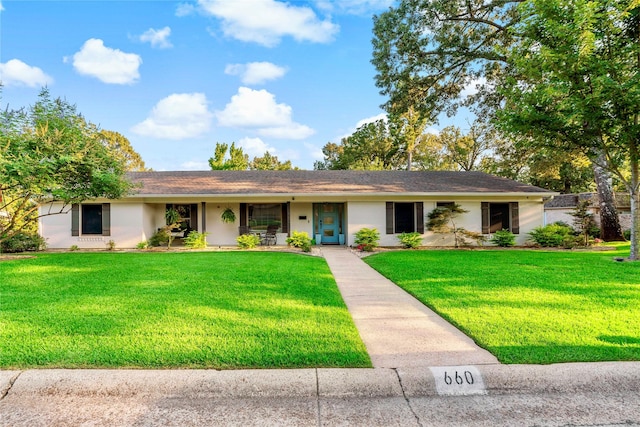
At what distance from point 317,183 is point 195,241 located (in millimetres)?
6014

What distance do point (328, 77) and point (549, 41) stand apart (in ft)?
22.4

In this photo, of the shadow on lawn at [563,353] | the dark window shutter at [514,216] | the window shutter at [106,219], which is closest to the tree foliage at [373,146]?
the dark window shutter at [514,216]

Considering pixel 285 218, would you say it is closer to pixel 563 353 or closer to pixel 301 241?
pixel 301 241

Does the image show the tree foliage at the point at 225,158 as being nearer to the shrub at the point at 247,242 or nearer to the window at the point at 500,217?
the shrub at the point at 247,242

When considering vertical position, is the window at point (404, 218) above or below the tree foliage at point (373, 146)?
below

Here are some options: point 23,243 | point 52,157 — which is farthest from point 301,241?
point 23,243

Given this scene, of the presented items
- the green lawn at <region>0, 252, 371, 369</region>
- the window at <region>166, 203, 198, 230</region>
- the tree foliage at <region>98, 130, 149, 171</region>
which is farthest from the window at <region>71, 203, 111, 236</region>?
the tree foliage at <region>98, 130, 149, 171</region>

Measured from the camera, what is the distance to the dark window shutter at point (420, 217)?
14586mm

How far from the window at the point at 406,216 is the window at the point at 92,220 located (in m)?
12.0

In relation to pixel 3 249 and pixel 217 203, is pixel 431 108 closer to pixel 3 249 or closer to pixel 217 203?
pixel 217 203

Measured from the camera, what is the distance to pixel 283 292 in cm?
584

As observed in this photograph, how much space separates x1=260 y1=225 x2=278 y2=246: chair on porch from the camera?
14859mm

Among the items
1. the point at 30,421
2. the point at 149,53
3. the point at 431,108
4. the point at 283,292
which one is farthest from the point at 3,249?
the point at 431,108

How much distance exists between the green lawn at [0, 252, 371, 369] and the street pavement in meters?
0.21
